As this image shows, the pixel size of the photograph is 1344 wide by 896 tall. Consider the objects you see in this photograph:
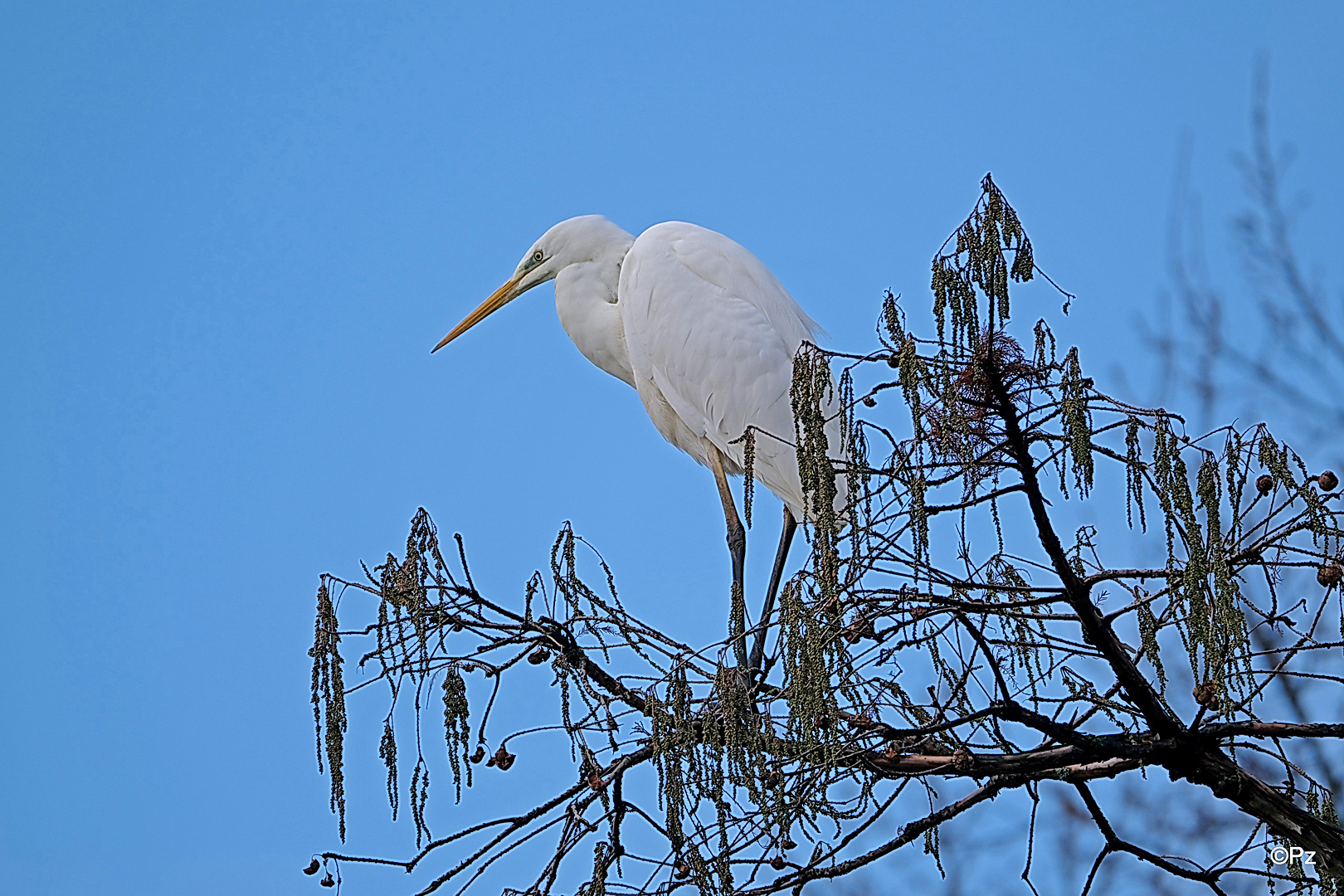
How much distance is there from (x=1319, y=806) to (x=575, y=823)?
1492 millimetres

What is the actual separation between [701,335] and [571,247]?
1034 millimetres

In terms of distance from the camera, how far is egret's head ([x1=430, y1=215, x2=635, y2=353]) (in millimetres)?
6055

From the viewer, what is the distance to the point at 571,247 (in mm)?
6098

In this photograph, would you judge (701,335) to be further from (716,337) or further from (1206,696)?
(1206,696)

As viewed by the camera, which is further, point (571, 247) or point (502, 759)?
point (571, 247)

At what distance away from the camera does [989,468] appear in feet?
6.74

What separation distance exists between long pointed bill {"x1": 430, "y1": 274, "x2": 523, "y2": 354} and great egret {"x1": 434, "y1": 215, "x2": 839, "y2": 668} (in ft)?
1.40

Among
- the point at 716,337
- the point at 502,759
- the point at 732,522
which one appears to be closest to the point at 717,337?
the point at 716,337

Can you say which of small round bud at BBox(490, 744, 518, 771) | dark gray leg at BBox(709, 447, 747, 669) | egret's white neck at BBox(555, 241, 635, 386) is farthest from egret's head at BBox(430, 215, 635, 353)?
small round bud at BBox(490, 744, 518, 771)

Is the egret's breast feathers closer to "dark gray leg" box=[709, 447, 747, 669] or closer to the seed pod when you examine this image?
"dark gray leg" box=[709, 447, 747, 669]

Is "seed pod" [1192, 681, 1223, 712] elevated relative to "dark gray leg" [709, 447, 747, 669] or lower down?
lower down

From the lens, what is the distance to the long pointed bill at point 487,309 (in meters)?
6.41

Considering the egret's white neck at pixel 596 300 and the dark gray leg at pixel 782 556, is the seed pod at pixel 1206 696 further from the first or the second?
the egret's white neck at pixel 596 300

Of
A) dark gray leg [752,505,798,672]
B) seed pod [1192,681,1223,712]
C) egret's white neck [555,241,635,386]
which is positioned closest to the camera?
seed pod [1192,681,1223,712]
